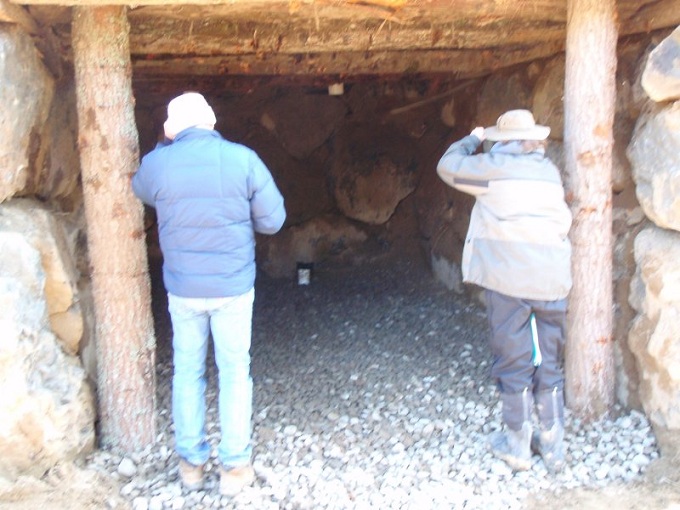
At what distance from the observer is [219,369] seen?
319 centimetres

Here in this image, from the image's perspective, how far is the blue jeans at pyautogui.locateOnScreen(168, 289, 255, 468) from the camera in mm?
3111

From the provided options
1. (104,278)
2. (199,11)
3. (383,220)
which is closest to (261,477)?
(104,278)

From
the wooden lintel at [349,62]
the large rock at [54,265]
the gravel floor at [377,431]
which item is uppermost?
the wooden lintel at [349,62]

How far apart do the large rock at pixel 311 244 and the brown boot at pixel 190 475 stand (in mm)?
4441

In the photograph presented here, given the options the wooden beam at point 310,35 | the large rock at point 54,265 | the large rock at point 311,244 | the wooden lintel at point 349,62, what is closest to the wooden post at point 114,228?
the large rock at point 54,265

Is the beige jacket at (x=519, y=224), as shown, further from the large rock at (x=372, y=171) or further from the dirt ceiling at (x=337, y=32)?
the large rock at (x=372, y=171)

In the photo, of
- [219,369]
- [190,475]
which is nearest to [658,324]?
[219,369]

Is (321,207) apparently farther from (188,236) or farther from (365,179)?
(188,236)

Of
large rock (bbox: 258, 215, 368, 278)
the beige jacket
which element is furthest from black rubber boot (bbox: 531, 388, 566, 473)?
large rock (bbox: 258, 215, 368, 278)

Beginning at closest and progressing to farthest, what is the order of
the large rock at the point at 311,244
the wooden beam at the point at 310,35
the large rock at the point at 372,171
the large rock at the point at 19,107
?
1. the large rock at the point at 19,107
2. the wooden beam at the point at 310,35
3. the large rock at the point at 372,171
4. the large rock at the point at 311,244

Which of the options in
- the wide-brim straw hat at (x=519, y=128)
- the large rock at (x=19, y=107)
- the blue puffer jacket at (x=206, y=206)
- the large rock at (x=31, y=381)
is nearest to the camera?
the blue puffer jacket at (x=206, y=206)

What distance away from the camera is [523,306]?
3.32 m

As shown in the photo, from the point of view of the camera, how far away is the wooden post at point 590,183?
357 cm

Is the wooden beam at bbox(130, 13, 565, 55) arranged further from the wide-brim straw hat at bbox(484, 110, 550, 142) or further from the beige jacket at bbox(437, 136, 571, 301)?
the beige jacket at bbox(437, 136, 571, 301)
